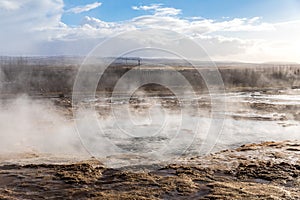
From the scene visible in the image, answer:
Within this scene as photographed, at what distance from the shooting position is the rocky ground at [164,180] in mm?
7254

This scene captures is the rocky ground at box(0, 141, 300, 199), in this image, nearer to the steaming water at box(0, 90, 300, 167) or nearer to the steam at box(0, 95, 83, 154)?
the steaming water at box(0, 90, 300, 167)

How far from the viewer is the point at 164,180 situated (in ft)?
26.5

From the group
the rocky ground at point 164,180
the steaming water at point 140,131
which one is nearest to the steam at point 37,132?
the steaming water at point 140,131

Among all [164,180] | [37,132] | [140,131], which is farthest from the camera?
[140,131]

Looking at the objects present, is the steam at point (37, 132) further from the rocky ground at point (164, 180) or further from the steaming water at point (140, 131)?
the rocky ground at point (164, 180)

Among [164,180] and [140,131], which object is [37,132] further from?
[164,180]

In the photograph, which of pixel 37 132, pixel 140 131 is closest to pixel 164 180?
pixel 140 131

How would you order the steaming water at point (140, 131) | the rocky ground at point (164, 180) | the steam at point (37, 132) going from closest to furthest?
1. the rocky ground at point (164, 180)
2. the steaming water at point (140, 131)
3. the steam at point (37, 132)

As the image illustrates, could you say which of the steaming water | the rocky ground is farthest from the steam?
the rocky ground

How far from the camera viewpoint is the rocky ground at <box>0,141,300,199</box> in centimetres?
725

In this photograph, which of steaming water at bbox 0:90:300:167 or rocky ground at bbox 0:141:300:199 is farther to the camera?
steaming water at bbox 0:90:300:167

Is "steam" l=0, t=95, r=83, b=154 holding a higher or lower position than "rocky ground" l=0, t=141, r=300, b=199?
higher

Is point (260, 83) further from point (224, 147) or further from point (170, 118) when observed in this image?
point (224, 147)

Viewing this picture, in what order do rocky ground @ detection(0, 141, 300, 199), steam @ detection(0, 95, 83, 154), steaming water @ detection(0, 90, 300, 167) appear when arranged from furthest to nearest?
steam @ detection(0, 95, 83, 154), steaming water @ detection(0, 90, 300, 167), rocky ground @ detection(0, 141, 300, 199)
